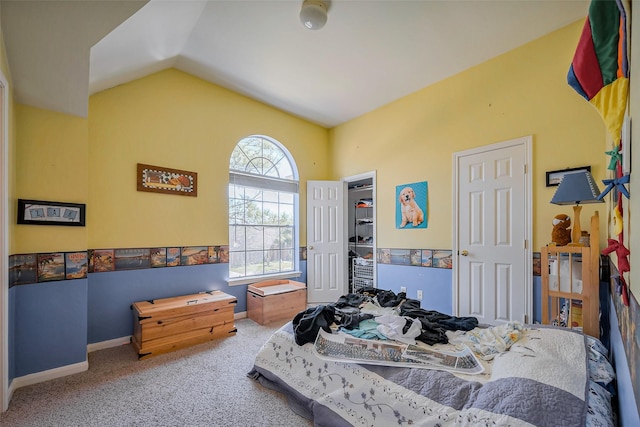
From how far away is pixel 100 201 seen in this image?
2852mm

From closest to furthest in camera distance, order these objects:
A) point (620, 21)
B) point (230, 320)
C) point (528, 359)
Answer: point (620, 21), point (528, 359), point (230, 320)

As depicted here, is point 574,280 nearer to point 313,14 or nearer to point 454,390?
point 454,390

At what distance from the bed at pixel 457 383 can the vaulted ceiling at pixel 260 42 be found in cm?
255

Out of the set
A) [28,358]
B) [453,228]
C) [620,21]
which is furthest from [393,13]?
[28,358]

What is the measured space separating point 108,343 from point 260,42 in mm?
3433

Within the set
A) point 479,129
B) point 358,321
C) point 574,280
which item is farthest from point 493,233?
point 358,321

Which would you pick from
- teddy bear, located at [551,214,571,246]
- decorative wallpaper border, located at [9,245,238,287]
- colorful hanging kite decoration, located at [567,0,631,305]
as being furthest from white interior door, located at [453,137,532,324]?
decorative wallpaper border, located at [9,245,238,287]

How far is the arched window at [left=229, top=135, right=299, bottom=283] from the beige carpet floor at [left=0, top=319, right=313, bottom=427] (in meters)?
1.39

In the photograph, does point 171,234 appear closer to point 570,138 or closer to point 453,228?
point 453,228

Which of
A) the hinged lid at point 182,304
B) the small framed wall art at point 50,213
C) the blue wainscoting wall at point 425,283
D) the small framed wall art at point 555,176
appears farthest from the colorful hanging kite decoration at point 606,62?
the small framed wall art at point 50,213

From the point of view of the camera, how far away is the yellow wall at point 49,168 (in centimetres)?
218

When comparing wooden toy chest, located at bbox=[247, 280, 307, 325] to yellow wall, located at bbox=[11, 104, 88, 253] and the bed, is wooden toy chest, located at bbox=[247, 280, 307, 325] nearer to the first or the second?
the bed

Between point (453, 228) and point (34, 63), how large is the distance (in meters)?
4.06

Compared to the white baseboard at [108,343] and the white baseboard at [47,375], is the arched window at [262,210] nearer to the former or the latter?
the white baseboard at [108,343]
